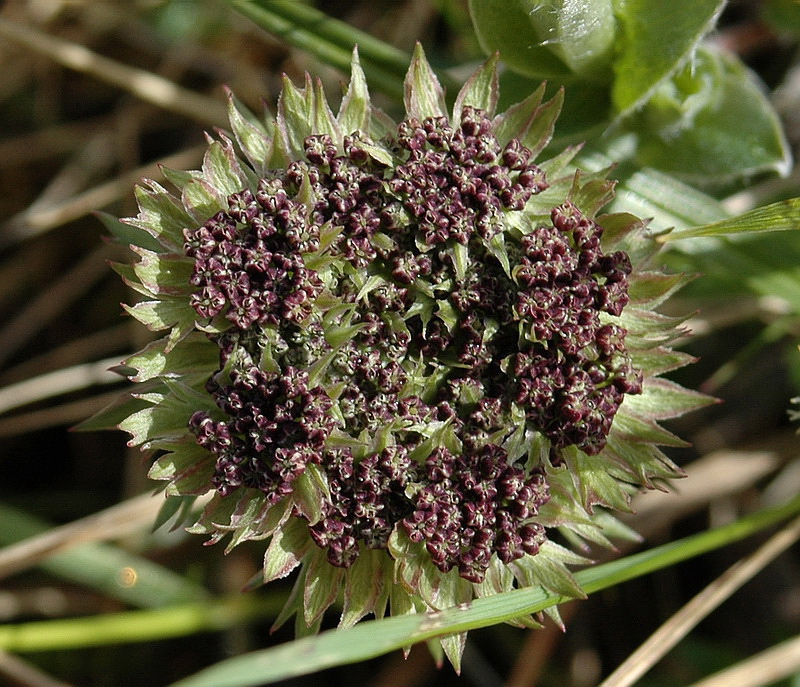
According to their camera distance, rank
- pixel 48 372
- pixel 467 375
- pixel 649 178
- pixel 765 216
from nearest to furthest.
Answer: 1. pixel 467 375
2. pixel 765 216
3. pixel 649 178
4. pixel 48 372

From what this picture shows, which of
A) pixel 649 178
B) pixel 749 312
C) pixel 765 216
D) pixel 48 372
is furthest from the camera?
pixel 48 372

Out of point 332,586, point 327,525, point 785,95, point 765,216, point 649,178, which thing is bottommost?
point 332,586

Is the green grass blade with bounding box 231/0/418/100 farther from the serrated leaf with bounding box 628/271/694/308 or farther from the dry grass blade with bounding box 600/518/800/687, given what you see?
the dry grass blade with bounding box 600/518/800/687

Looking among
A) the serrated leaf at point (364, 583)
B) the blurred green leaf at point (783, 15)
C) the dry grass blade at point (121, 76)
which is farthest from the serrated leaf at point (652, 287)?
the dry grass blade at point (121, 76)

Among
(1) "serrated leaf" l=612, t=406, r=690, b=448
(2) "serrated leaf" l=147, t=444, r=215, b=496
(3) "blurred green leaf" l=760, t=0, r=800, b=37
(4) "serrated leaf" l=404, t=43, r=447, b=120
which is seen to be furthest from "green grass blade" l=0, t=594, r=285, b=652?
(3) "blurred green leaf" l=760, t=0, r=800, b=37

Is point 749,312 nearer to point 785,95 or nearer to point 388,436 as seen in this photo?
point 785,95

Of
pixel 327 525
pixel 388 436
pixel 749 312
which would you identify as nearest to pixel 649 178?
pixel 749 312
